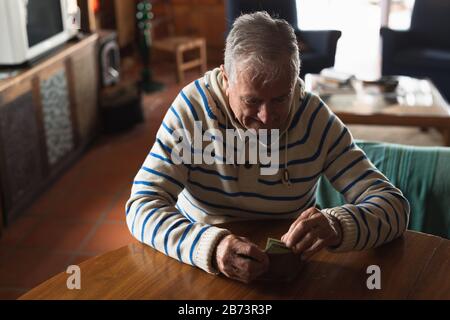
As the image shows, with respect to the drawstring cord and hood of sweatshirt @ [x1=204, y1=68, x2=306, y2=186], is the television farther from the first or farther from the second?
the drawstring cord

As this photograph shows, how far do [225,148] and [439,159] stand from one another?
0.56m

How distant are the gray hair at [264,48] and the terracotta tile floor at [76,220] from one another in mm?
1553

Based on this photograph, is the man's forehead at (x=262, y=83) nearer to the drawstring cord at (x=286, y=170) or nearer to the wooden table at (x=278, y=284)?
the drawstring cord at (x=286, y=170)

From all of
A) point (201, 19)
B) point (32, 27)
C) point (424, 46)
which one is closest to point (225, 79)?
point (32, 27)

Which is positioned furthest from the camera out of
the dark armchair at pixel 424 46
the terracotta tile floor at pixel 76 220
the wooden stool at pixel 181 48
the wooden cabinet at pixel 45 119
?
the wooden stool at pixel 181 48

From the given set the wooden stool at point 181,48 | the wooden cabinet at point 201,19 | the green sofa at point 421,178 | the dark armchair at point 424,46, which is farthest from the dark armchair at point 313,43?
the green sofa at point 421,178

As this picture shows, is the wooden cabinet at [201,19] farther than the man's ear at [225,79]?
Yes

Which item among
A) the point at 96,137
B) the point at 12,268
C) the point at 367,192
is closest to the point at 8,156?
the point at 12,268

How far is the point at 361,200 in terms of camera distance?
134 centimetres

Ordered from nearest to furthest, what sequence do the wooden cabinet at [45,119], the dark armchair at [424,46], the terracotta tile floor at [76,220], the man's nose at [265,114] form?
the man's nose at [265,114]
the terracotta tile floor at [76,220]
the wooden cabinet at [45,119]
the dark armchair at [424,46]

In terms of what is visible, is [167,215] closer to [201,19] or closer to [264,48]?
[264,48]

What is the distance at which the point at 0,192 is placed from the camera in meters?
2.72

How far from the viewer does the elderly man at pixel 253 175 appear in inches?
46.3
